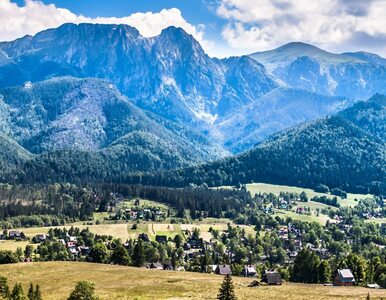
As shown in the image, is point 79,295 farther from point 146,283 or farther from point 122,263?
point 122,263

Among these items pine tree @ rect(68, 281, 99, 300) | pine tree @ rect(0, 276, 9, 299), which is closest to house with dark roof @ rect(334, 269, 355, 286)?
pine tree @ rect(68, 281, 99, 300)

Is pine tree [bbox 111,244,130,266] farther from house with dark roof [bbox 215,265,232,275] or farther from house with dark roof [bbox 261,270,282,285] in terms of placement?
house with dark roof [bbox 261,270,282,285]

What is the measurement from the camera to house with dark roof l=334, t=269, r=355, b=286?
136375 mm

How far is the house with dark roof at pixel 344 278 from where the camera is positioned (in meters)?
136

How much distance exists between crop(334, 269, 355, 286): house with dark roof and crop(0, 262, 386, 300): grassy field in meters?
17.5

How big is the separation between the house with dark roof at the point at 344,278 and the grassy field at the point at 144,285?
17526mm

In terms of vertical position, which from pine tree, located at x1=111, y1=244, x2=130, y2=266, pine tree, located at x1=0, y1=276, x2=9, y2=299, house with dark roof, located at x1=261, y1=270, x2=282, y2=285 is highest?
pine tree, located at x1=111, y1=244, x2=130, y2=266

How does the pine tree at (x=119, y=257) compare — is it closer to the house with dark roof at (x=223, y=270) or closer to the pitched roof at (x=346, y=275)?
the house with dark roof at (x=223, y=270)

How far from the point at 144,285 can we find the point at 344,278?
178ft

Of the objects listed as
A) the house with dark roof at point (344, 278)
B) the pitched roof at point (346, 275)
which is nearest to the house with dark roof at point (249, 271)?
the house with dark roof at point (344, 278)

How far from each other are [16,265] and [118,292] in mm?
53537

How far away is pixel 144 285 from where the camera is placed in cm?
11781

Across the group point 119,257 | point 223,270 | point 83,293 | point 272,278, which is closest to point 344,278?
point 272,278

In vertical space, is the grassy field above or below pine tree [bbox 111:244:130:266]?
below
